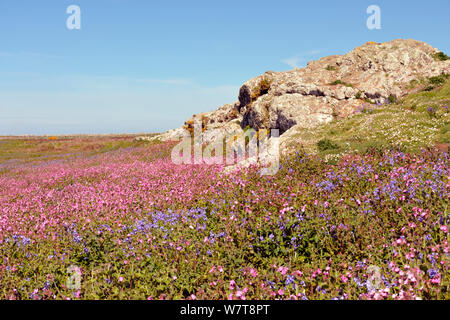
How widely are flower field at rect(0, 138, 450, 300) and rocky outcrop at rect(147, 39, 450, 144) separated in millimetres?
10517

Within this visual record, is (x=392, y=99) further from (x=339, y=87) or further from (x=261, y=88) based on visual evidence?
(x=261, y=88)

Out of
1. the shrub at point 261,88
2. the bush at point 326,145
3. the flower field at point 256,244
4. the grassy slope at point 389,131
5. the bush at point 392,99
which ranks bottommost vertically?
the flower field at point 256,244

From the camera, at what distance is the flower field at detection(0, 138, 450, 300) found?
4176mm

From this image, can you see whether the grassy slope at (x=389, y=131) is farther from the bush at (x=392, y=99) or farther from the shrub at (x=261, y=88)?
the shrub at (x=261, y=88)

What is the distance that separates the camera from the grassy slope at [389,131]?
1034cm

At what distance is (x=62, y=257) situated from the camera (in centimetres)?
544

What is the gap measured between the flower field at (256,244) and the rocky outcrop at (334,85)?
34.5 feet

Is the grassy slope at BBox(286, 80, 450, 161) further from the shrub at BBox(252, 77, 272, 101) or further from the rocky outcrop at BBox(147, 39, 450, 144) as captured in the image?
the shrub at BBox(252, 77, 272, 101)

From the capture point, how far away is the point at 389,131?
1188 centimetres

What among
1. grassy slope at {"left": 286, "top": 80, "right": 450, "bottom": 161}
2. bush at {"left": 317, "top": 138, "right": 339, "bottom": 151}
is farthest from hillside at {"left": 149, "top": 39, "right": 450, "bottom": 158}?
bush at {"left": 317, "top": 138, "right": 339, "bottom": 151}

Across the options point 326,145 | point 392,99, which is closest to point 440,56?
point 392,99

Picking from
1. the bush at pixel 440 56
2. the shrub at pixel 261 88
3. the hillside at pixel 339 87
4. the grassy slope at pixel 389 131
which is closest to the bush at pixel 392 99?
the hillside at pixel 339 87
